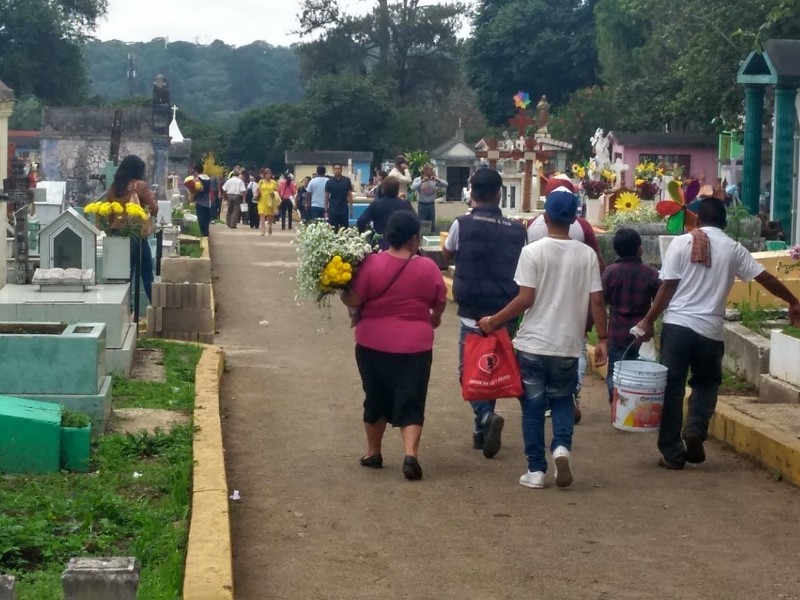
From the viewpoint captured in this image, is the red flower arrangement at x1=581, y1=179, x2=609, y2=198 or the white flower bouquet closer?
the white flower bouquet

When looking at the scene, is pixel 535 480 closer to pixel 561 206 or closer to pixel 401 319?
pixel 401 319

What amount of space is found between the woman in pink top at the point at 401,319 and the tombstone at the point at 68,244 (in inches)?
186

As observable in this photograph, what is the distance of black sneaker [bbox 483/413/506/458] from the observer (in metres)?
8.26

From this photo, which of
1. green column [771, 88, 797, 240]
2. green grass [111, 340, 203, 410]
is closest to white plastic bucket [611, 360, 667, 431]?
green grass [111, 340, 203, 410]

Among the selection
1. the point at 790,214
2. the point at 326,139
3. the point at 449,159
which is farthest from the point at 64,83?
the point at 790,214

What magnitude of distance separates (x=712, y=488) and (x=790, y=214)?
12749mm

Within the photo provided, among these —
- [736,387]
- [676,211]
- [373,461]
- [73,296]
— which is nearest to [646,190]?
[676,211]

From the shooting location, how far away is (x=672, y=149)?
52281 millimetres

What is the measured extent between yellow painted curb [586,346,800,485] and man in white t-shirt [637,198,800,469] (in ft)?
1.44

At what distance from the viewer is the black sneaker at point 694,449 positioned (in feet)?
26.8

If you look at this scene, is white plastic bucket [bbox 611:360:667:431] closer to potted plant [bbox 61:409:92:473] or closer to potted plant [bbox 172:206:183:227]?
potted plant [bbox 61:409:92:473]

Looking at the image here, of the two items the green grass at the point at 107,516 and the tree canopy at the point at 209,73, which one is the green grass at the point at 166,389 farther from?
the tree canopy at the point at 209,73

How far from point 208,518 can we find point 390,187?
24.2ft

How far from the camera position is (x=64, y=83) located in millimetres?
72375
